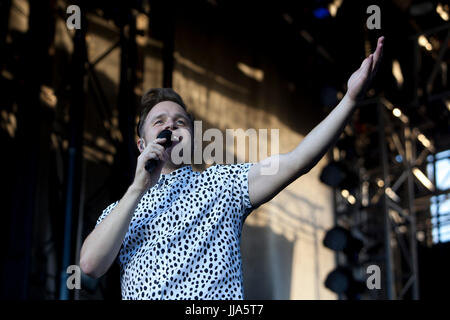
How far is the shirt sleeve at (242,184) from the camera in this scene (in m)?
1.51

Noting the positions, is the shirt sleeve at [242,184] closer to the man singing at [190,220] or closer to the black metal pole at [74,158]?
the man singing at [190,220]

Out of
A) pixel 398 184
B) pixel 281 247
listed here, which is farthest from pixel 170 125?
pixel 398 184

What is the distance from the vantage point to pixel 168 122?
1.62 metres

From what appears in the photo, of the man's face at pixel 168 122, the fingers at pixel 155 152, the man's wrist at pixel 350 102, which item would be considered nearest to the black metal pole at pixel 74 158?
the man's face at pixel 168 122

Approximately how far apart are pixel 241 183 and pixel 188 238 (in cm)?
20

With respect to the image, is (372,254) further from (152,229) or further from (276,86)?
(152,229)

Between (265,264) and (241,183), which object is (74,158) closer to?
(241,183)

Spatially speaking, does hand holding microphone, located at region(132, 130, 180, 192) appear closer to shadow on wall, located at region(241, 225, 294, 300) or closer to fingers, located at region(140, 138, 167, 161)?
fingers, located at region(140, 138, 167, 161)

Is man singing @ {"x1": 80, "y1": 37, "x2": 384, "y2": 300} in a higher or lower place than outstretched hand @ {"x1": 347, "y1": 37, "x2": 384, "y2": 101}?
lower

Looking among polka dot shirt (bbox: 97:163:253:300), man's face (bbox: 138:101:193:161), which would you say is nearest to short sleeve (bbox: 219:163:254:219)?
polka dot shirt (bbox: 97:163:253:300)

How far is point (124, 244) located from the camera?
149 centimetres

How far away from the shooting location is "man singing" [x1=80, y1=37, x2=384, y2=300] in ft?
4.50
